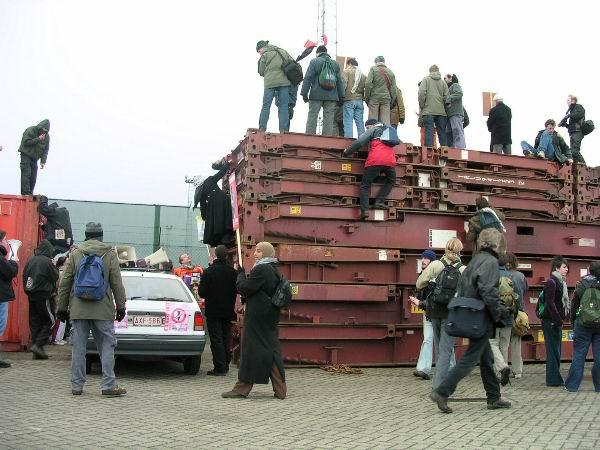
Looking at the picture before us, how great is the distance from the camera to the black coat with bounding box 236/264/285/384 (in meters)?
8.17

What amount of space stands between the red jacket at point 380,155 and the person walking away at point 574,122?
4937 millimetres

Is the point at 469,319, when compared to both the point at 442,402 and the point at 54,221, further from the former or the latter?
the point at 54,221

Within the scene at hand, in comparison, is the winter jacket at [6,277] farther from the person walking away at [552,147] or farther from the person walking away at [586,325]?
the person walking away at [552,147]

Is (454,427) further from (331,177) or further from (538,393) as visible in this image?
(331,177)

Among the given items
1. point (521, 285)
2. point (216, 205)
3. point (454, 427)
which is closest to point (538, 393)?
point (521, 285)

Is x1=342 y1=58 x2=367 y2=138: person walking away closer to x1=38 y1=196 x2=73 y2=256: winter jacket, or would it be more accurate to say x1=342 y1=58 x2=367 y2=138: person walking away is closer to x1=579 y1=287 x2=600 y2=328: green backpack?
x1=579 y1=287 x2=600 y2=328: green backpack

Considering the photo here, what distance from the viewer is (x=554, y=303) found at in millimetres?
9711

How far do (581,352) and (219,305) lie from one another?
202 inches

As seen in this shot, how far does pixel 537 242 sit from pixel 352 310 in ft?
12.7

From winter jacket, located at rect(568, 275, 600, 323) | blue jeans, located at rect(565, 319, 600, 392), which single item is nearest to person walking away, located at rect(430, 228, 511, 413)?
blue jeans, located at rect(565, 319, 600, 392)

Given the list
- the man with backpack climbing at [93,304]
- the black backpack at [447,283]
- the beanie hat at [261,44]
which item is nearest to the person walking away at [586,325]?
the black backpack at [447,283]

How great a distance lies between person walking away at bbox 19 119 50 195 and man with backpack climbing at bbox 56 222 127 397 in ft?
18.0

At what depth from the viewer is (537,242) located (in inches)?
492

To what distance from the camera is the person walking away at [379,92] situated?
41.8 ft
